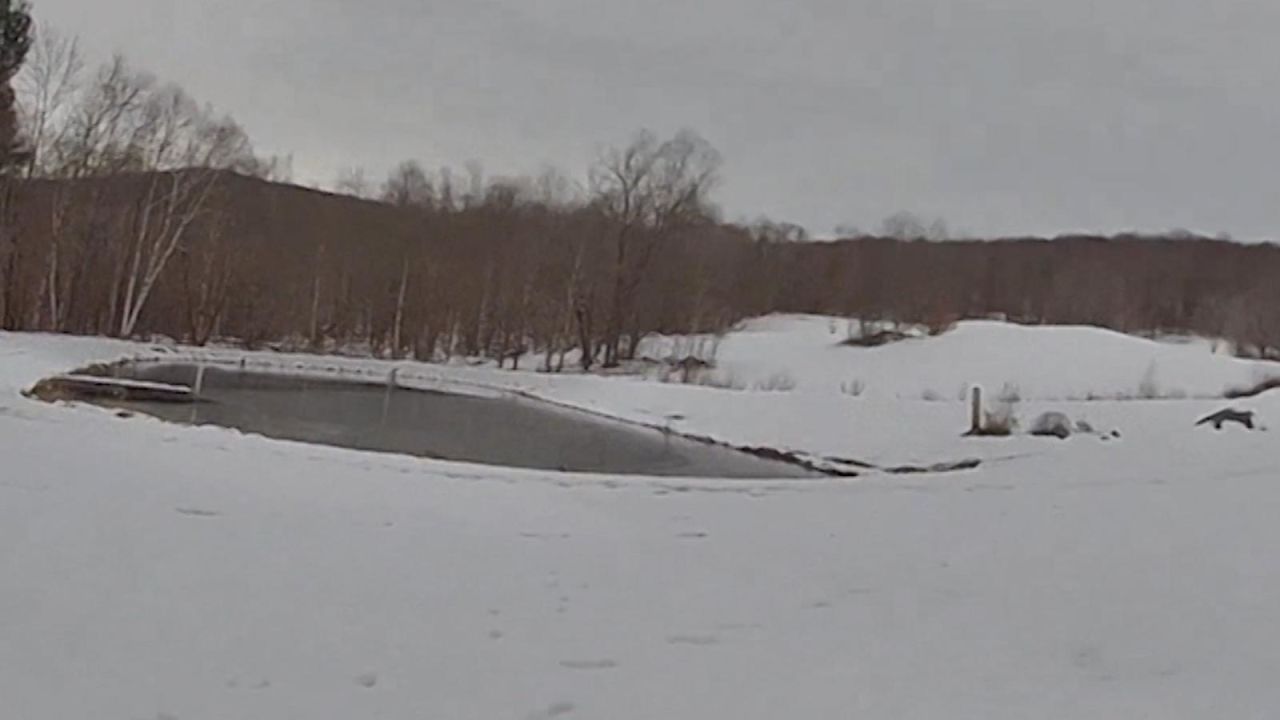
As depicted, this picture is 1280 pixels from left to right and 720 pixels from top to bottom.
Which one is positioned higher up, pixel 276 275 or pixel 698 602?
pixel 276 275

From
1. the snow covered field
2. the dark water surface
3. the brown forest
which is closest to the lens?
the snow covered field

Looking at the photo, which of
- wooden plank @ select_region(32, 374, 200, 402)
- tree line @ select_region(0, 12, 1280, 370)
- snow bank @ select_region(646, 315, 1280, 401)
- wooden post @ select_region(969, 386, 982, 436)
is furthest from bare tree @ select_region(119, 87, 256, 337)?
wooden post @ select_region(969, 386, 982, 436)

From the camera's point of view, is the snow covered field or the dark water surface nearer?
the snow covered field

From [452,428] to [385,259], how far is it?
2650cm

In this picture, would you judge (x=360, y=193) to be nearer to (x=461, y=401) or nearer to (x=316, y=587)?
(x=461, y=401)

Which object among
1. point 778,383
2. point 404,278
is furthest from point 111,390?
point 404,278

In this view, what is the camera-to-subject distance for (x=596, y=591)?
5004 millimetres

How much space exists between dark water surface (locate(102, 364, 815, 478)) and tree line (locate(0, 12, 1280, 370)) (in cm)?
959

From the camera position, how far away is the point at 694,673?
389cm

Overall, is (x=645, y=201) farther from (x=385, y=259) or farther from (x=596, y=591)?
(x=596, y=591)

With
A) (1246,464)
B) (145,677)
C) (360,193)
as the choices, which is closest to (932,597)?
(145,677)

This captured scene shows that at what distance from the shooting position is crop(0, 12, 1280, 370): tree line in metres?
33.8

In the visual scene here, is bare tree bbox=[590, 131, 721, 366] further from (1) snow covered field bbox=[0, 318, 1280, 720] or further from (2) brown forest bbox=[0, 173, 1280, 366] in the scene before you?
(1) snow covered field bbox=[0, 318, 1280, 720]

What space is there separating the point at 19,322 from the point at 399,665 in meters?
33.8
